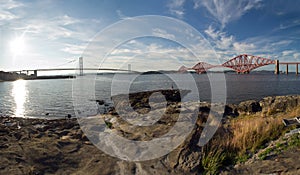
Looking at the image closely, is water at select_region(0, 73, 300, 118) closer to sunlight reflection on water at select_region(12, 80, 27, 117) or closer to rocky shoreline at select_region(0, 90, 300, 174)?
sunlight reflection on water at select_region(12, 80, 27, 117)

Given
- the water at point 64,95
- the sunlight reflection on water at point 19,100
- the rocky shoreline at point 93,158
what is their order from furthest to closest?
the water at point 64,95 → the sunlight reflection on water at point 19,100 → the rocky shoreline at point 93,158

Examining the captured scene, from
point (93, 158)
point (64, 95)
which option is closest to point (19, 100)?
point (64, 95)

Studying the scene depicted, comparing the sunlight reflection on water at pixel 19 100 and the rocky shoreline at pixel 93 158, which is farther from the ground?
the rocky shoreline at pixel 93 158

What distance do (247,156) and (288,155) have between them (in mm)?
982

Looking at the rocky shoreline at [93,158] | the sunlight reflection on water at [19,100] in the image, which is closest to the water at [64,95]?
the sunlight reflection on water at [19,100]

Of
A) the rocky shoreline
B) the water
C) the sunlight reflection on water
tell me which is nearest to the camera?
the rocky shoreline

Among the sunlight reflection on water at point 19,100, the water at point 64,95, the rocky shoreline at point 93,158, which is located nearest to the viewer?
the rocky shoreline at point 93,158

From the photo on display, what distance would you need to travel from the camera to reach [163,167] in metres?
5.64

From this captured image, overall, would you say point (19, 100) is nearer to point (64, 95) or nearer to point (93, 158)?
point (64, 95)

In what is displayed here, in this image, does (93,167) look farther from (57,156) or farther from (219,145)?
(219,145)

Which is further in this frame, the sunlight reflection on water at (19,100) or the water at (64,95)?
the water at (64,95)

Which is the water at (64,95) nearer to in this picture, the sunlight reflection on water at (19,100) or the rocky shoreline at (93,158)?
the sunlight reflection on water at (19,100)

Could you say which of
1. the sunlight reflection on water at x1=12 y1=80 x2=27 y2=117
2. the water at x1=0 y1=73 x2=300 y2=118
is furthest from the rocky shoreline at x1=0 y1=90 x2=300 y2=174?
the sunlight reflection on water at x1=12 y1=80 x2=27 y2=117

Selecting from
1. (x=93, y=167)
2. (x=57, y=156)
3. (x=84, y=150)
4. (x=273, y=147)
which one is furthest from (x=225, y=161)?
(x=57, y=156)
